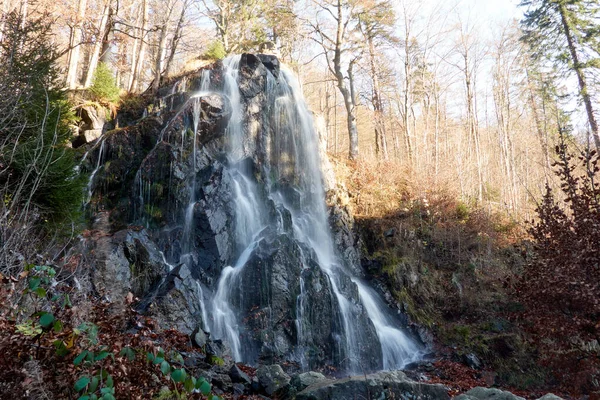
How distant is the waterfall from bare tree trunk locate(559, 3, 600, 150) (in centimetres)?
1039

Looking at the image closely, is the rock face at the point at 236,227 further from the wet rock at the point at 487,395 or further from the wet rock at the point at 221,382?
the wet rock at the point at 487,395

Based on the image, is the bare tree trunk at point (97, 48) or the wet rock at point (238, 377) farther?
the bare tree trunk at point (97, 48)

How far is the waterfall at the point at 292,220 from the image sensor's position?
33.0 feet

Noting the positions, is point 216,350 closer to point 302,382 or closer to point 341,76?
point 302,382

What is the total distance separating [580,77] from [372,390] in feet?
54.7

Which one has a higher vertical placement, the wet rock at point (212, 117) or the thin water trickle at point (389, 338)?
the wet rock at point (212, 117)

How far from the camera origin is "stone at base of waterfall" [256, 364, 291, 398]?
600 cm

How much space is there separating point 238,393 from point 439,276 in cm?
1019

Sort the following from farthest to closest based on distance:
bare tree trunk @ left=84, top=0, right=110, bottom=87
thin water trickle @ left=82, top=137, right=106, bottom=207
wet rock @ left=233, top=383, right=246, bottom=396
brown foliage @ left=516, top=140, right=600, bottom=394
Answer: bare tree trunk @ left=84, top=0, right=110, bottom=87
thin water trickle @ left=82, top=137, right=106, bottom=207
wet rock @ left=233, top=383, right=246, bottom=396
brown foliage @ left=516, top=140, right=600, bottom=394

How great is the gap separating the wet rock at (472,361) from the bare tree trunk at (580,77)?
931 centimetres

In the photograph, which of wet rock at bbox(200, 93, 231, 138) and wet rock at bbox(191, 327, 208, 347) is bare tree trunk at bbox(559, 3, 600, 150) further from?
wet rock at bbox(191, 327, 208, 347)

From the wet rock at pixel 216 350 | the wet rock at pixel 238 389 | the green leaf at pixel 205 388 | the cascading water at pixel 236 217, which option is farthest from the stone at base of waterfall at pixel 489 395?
the cascading water at pixel 236 217

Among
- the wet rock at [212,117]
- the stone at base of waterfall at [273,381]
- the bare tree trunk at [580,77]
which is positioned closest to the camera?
the stone at base of waterfall at [273,381]

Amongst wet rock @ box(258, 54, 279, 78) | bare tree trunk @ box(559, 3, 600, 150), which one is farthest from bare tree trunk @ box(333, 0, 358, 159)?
bare tree trunk @ box(559, 3, 600, 150)
